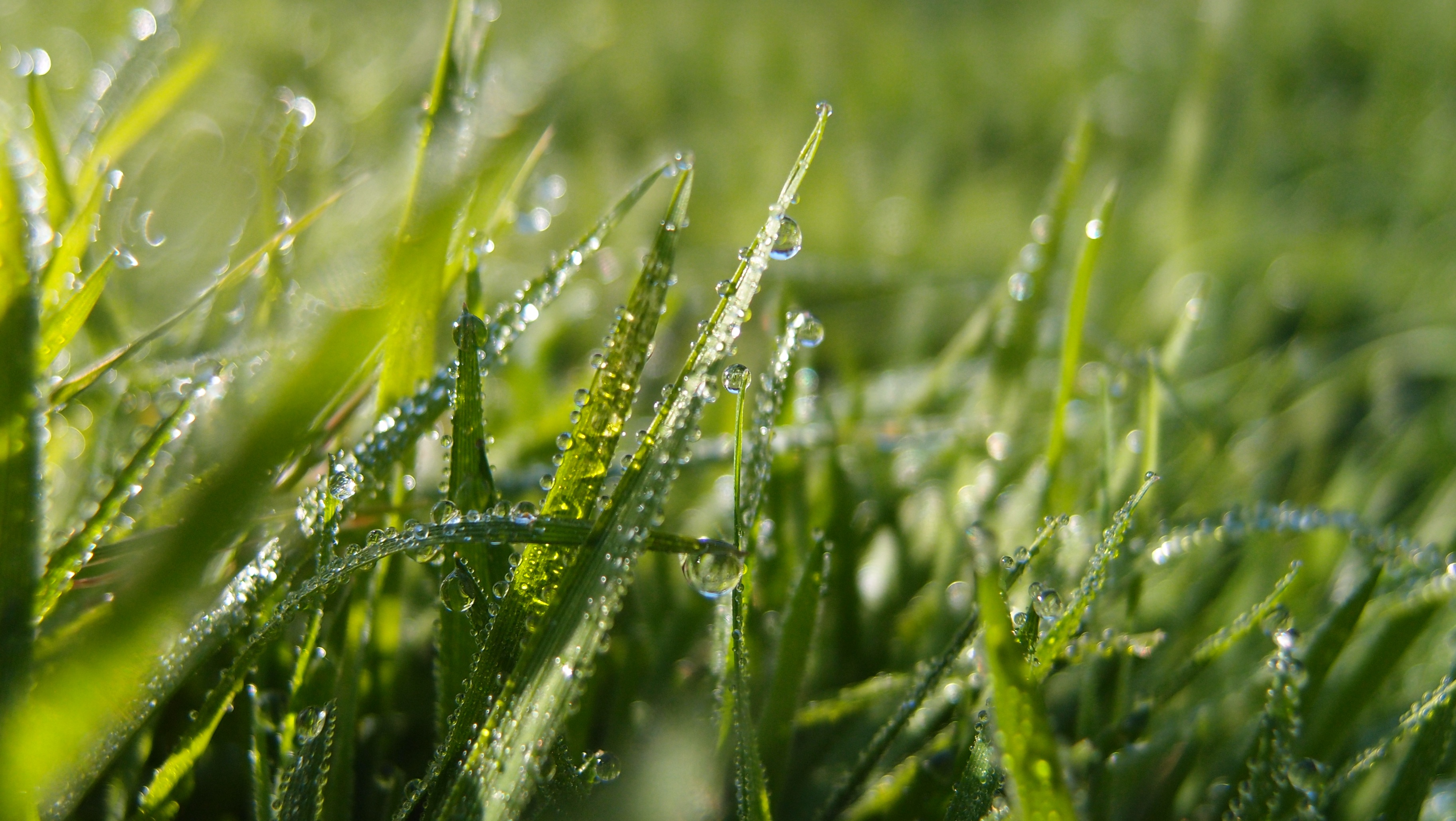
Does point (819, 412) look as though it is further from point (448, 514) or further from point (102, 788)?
point (102, 788)

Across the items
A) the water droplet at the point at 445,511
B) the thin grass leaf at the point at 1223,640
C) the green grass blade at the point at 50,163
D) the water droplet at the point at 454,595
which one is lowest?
the thin grass leaf at the point at 1223,640

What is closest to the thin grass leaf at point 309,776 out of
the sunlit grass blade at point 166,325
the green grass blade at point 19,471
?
the green grass blade at point 19,471

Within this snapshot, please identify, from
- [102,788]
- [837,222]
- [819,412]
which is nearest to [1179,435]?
[819,412]

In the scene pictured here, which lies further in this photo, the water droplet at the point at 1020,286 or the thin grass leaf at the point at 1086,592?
the water droplet at the point at 1020,286

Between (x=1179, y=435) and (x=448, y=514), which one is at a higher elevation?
(x=1179, y=435)

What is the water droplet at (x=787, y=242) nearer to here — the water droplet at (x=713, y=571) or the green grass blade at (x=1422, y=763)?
the water droplet at (x=713, y=571)

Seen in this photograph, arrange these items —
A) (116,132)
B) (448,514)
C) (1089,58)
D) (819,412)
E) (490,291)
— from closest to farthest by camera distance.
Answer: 1. (448,514)
2. (116,132)
3. (819,412)
4. (490,291)
5. (1089,58)
